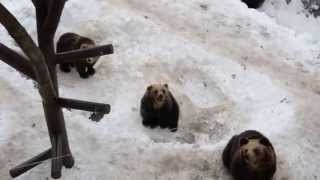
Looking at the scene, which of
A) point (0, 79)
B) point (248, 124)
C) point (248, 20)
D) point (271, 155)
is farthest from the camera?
point (248, 20)

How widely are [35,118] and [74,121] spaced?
0.59 meters

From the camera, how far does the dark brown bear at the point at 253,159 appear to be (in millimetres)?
6867

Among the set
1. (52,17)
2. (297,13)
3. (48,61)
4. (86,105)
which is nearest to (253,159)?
(86,105)

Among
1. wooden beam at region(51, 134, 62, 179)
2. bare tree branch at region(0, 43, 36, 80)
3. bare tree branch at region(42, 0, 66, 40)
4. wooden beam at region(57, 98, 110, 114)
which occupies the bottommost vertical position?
wooden beam at region(51, 134, 62, 179)

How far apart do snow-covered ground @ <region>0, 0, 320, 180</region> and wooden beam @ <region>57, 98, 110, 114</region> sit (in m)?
1.30

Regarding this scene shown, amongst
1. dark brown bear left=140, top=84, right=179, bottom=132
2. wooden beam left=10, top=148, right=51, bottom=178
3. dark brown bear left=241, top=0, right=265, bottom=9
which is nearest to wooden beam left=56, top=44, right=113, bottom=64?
wooden beam left=10, top=148, right=51, bottom=178

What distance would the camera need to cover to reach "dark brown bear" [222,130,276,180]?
687cm

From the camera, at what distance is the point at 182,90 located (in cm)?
930

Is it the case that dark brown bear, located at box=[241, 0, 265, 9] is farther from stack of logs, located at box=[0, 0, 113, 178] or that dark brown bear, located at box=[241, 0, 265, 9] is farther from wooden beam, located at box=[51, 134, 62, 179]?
wooden beam, located at box=[51, 134, 62, 179]

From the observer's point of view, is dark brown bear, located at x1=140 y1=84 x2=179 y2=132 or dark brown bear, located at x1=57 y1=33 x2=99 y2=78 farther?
dark brown bear, located at x1=57 y1=33 x2=99 y2=78

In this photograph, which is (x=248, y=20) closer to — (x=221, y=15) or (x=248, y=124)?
(x=221, y=15)

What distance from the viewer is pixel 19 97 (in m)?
8.52

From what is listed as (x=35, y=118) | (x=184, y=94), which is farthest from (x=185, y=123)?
(x=35, y=118)

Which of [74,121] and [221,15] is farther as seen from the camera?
[221,15]
